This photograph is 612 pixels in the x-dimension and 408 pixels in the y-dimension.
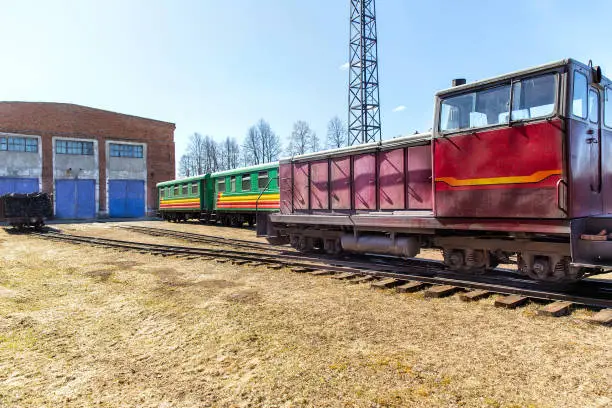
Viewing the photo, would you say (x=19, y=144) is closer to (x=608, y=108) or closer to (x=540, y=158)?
(x=540, y=158)

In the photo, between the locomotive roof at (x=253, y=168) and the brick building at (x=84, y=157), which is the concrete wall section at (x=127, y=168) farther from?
the locomotive roof at (x=253, y=168)

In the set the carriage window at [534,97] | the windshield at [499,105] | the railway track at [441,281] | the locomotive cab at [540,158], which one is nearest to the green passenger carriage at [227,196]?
the railway track at [441,281]

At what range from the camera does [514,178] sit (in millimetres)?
6465

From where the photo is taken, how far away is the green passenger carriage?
62.2 ft

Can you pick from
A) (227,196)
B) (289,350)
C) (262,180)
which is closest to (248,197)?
(262,180)

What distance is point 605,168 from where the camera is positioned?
671cm

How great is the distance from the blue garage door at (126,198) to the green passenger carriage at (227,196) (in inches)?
351

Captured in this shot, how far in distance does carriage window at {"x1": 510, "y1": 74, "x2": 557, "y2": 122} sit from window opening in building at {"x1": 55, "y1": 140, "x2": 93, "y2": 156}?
131 ft

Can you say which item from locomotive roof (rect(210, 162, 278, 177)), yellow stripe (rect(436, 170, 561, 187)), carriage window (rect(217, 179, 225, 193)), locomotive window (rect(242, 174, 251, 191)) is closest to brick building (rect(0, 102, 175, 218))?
locomotive roof (rect(210, 162, 278, 177))

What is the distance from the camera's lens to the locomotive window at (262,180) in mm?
19453

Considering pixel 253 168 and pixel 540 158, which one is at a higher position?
pixel 253 168

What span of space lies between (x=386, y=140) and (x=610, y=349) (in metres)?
5.95

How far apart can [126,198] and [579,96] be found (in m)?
40.2

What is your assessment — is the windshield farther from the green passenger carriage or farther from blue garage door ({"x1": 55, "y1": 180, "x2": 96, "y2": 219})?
blue garage door ({"x1": 55, "y1": 180, "x2": 96, "y2": 219})
